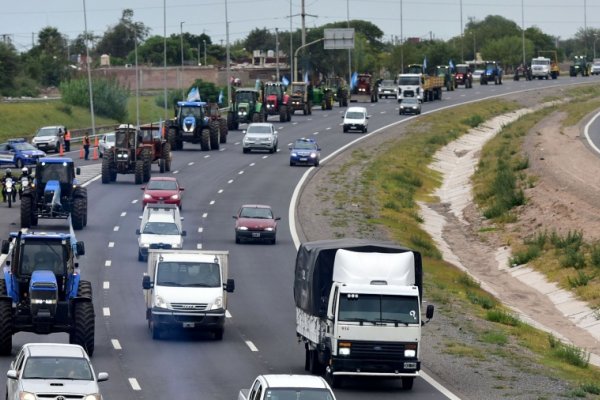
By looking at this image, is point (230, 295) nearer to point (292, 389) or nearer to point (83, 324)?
point (83, 324)

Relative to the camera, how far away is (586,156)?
99.0 m

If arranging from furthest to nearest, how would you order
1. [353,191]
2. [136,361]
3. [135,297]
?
[353,191] < [135,297] < [136,361]

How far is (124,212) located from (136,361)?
32.6 metres

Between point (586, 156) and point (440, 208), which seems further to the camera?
point (586, 156)

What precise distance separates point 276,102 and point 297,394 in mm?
95803

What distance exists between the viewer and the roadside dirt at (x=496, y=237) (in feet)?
116

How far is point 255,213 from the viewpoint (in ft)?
201

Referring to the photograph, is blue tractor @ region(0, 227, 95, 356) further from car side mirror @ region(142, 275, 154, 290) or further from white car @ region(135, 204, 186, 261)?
white car @ region(135, 204, 186, 261)

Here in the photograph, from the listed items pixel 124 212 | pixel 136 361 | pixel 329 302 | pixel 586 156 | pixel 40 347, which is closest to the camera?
pixel 40 347

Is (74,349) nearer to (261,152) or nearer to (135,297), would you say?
(135,297)

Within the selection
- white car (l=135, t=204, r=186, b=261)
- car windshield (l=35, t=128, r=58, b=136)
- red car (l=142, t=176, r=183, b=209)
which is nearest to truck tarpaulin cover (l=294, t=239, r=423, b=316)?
white car (l=135, t=204, r=186, b=261)

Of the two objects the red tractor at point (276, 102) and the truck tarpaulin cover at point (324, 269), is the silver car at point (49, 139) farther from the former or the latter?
the truck tarpaulin cover at point (324, 269)

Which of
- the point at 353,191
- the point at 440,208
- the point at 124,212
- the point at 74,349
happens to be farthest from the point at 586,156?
the point at 74,349

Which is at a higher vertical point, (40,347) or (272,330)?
(40,347)
